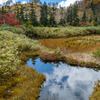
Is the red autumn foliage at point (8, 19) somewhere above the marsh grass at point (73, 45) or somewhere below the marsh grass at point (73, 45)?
above

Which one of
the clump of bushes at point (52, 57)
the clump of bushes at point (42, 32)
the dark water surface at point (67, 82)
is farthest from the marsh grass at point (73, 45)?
the clump of bushes at point (42, 32)

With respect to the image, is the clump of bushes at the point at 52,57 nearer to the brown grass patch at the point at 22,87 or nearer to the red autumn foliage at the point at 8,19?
the brown grass patch at the point at 22,87

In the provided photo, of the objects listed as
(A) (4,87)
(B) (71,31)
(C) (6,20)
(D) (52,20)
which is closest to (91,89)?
(A) (4,87)

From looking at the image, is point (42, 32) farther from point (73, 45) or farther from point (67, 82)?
point (67, 82)

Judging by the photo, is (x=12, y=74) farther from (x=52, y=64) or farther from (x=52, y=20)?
(x=52, y=20)

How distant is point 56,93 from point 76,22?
137 ft

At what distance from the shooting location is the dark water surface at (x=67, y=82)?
4804mm

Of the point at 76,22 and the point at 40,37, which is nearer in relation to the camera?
the point at 40,37

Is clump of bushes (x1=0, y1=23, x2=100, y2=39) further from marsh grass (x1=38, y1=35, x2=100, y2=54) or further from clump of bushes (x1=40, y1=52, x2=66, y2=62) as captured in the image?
clump of bushes (x1=40, y1=52, x2=66, y2=62)

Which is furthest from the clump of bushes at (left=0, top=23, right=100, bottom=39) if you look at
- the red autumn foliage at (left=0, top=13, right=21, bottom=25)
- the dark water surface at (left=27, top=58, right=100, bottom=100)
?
the dark water surface at (left=27, top=58, right=100, bottom=100)

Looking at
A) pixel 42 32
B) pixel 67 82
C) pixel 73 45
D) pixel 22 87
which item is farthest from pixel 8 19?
pixel 67 82

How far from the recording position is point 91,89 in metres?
5.24

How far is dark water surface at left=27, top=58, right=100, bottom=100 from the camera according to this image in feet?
15.8

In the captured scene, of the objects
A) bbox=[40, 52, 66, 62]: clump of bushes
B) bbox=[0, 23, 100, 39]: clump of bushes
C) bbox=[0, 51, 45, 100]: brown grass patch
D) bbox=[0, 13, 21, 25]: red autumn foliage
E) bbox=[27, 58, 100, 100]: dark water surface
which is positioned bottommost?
bbox=[27, 58, 100, 100]: dark water surface
